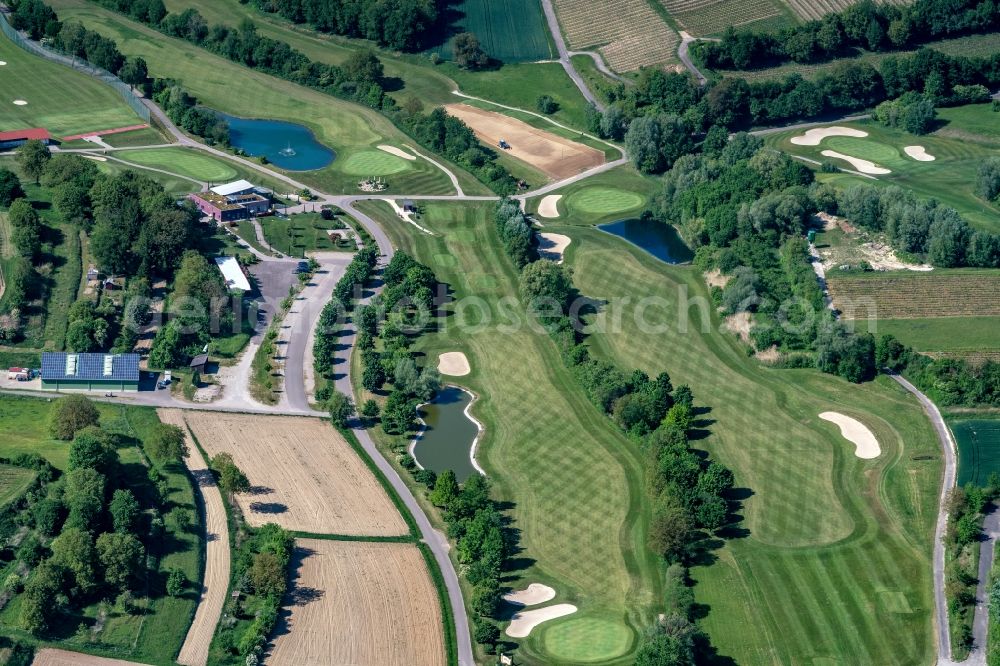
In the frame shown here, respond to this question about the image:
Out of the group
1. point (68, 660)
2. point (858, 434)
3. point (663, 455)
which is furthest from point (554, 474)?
point (68, 660)

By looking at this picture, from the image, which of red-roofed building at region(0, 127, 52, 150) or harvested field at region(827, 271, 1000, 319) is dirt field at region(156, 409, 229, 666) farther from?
red-roofed building at region(0, 127, 52, 150)

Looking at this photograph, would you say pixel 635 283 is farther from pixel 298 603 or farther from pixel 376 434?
pixel 298 603

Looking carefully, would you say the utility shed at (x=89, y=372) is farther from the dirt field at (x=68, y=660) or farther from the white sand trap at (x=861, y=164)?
the white sand trap at (x=861, y=164)

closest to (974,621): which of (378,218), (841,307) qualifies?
(841,307)

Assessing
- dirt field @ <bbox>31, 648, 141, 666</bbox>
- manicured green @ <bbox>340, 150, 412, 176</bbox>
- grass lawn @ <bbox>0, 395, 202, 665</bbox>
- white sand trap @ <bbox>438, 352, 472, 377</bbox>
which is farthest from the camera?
manicured green @ <bbox>340, 150, 412, 176</bbox>

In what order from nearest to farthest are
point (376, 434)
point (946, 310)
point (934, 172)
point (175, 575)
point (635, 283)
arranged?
point (175, 575)
point (376, 434)
point (946, 310)
point (635, 283)
point (934, 172)

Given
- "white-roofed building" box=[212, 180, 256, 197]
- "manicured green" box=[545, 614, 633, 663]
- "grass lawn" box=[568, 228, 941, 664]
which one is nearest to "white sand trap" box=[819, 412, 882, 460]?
"grass lawn" box=[568, 228, 941, 664]
